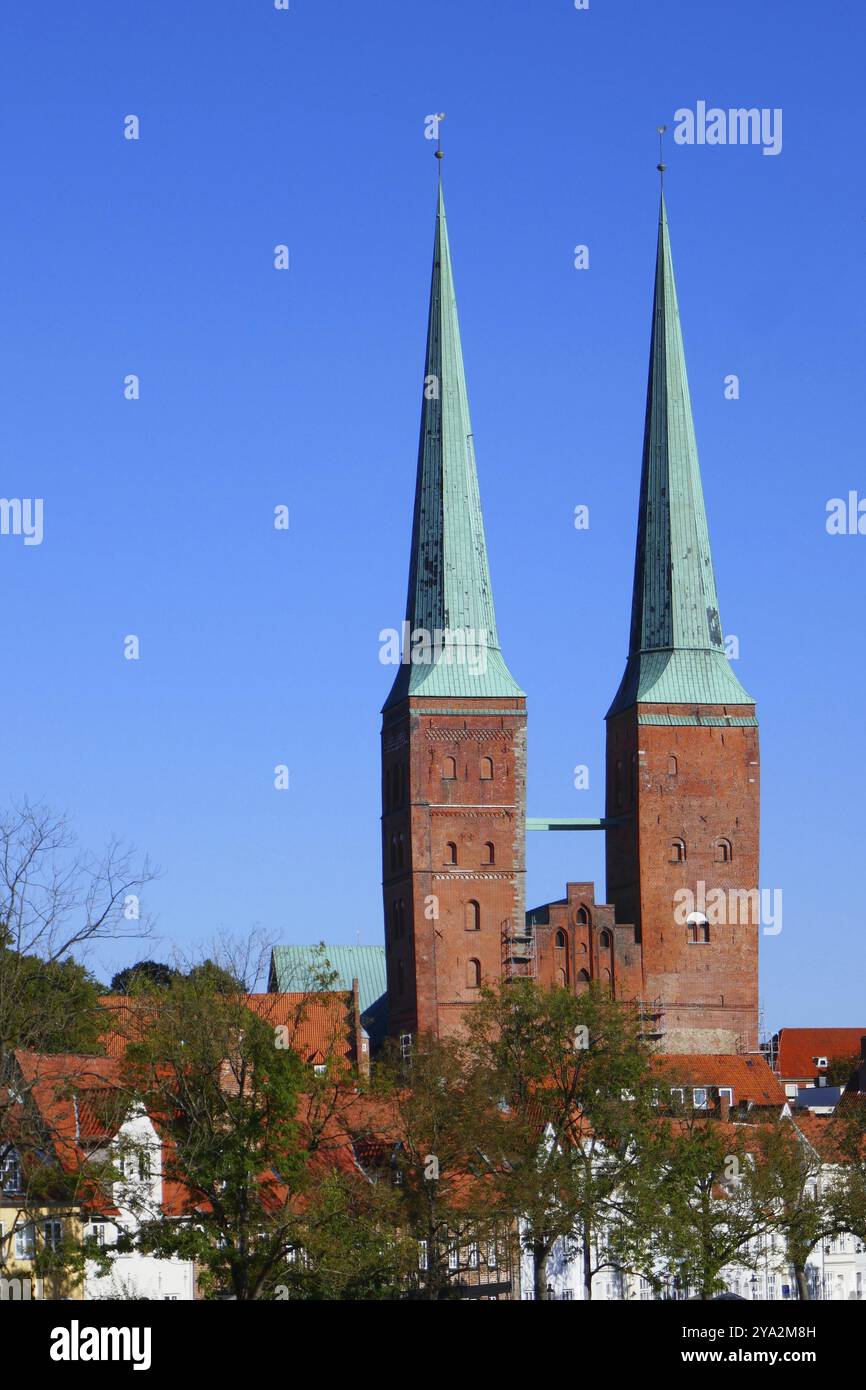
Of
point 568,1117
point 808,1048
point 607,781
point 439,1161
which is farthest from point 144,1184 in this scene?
point 808,1048

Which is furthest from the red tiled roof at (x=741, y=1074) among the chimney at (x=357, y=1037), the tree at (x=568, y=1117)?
the tree at (x=568, y=1117)

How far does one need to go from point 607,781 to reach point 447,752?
813 centimetres

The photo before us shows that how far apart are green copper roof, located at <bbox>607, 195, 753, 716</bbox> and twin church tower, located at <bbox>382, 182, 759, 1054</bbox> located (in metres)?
0.09

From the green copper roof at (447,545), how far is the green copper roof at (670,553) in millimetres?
6715

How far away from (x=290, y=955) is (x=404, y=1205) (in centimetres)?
5628

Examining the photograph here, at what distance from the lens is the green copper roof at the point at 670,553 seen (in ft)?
320

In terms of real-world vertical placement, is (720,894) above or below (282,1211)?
above

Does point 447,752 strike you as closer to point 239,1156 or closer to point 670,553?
point 670,553

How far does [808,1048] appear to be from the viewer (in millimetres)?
141375

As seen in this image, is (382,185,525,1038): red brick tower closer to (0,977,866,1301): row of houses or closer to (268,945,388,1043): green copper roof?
(0,977,866,1301): row of houses

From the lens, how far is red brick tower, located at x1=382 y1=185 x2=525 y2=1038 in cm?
9281

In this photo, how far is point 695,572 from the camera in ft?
323
